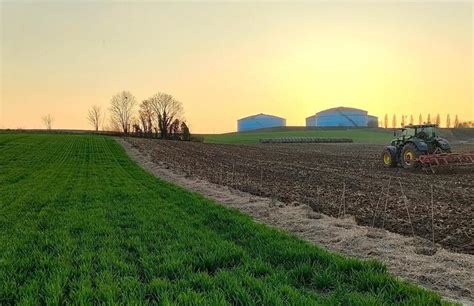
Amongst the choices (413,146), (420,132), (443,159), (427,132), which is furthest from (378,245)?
(427,132)

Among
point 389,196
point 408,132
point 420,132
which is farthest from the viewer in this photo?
point 408,132

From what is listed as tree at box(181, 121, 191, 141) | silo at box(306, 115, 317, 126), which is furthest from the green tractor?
silo at box(306, 115, 317, 126)

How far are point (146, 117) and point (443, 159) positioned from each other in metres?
90.3

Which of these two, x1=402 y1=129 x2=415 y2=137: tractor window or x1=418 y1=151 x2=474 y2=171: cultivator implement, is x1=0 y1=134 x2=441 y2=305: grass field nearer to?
x1=418 y1=151 x2=474 y2=171: cultivator implement

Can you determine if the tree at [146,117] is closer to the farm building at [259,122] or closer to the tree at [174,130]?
the tree at [174,130]

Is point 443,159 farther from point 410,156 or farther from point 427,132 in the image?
point 427,132

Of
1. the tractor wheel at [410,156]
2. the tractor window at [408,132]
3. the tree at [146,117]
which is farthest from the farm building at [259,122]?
the tractor wheel at [410,156]

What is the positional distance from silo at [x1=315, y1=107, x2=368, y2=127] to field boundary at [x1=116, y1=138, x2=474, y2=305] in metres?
160

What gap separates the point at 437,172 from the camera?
23.7m

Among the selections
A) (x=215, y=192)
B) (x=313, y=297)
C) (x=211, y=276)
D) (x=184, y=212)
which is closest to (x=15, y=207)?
(x=184, y=212)

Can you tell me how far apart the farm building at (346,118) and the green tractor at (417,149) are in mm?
140837

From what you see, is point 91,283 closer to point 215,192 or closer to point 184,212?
point 184,212

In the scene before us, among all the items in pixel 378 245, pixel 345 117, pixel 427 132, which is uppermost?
pixel 345 117

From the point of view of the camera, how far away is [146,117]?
106500mm
